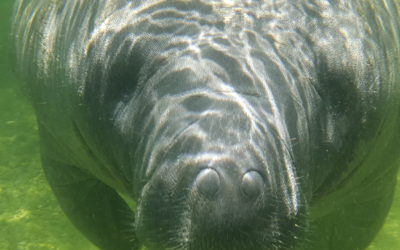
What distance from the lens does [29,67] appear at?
17.0 feet

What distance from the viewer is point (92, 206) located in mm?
5594

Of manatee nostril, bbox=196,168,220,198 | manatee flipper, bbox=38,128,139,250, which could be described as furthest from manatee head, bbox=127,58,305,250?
manatee flipper, bbox=38,128,139,250

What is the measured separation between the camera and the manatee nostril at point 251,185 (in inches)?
103

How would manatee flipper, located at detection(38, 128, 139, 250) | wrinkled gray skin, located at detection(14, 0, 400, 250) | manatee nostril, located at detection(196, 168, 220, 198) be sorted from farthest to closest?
manatee flipper, located at detection(38, 128, 139, 250) < wrinkled gray skin, located at detection(14, 0, 400, 250) < manatee nostril, located at detection(196, 168, 220, 198)

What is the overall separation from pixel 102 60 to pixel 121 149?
1.64ft

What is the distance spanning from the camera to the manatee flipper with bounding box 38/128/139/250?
5531mm

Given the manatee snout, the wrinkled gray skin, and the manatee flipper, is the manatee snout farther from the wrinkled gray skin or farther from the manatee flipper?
the manatee flipper

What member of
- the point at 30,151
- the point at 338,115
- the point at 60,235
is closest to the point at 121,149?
the point at 338,115

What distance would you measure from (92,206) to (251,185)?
320 centimetres

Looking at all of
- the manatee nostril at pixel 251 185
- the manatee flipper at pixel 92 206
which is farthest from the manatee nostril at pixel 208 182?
the manatee flipper at pixel 92 206

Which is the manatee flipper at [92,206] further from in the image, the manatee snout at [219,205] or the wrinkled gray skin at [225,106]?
the manatee snout at [219,205]

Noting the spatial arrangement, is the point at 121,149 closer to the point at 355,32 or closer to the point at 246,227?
the point at 246,227

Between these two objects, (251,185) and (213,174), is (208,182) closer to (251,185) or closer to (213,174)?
(213,174)

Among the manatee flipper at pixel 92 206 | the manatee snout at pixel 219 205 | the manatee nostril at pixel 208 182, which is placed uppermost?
the manatee nostril at pixel 208 182
